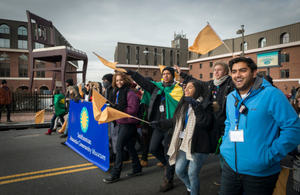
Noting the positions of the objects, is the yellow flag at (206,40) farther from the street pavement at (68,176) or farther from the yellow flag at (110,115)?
the street pavement at (68,176)

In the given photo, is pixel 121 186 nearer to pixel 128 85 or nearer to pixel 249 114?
pixel 128 85

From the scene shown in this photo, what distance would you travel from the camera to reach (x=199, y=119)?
2590 millimetres

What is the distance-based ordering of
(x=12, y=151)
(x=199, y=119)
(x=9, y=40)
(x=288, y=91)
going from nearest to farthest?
(x=199, y=119), (x=12, y=151), (x=288, y=91), (x=9, y=40)

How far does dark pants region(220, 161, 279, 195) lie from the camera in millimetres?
1718

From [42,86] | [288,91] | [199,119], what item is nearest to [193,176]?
[199,119]

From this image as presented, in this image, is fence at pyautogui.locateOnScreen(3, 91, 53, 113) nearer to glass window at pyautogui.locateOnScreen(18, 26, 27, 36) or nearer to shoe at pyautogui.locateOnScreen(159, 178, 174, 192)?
shoe at pyautogui.locateOnScreen(159, 178, 174, 192)

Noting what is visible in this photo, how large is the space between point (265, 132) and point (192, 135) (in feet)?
3.75

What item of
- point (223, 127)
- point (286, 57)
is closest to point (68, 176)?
point (223, 127)

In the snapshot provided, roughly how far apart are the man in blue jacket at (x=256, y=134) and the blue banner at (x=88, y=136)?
2730mm

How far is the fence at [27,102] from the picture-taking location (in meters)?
13.5

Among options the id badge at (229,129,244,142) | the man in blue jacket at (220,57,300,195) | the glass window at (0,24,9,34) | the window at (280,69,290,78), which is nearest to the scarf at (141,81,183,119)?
the man in blue jacket at (220,57,300,195)

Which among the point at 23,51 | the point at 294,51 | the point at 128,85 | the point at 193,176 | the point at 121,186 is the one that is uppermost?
the point at 23,51

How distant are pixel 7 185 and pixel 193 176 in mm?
3210

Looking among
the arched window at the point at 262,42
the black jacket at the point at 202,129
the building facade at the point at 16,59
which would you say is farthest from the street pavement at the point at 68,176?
the building facade at the point at 16,59
